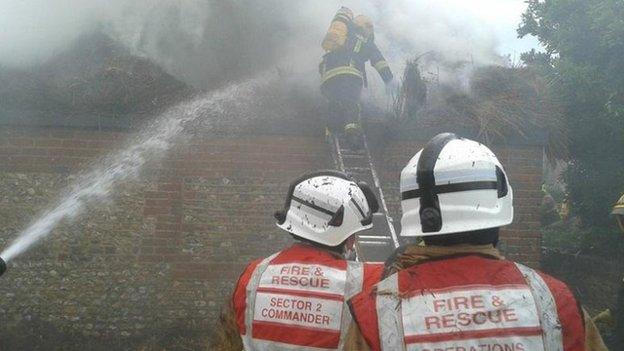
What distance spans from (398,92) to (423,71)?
135 cm

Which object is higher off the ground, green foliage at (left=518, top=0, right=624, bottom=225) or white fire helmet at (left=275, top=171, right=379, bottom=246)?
green foliage at (left=518, top=0, right=624, bottom=225)

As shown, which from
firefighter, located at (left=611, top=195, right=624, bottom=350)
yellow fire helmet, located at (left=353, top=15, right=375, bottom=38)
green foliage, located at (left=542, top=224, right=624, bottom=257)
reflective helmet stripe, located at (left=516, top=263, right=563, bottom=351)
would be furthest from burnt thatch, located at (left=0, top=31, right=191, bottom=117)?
green foliage, located at (left=542, top=224, right=624, bottom=257)

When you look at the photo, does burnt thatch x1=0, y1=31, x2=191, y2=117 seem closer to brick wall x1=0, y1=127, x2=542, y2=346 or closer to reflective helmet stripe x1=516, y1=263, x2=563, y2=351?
brick wall x1=0, y1=127, x2=542, y2=346

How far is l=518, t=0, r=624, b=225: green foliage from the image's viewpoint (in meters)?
8.54

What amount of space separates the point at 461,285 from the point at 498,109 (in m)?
5.95

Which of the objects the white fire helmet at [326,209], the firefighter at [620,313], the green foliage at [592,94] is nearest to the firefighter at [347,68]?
the firefighter at [620,313]

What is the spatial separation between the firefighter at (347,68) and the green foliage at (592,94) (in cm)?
323

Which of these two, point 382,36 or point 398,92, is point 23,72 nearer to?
point 398,92

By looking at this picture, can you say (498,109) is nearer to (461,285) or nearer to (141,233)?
(141,233)

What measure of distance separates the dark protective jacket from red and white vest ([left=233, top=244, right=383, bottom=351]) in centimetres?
420

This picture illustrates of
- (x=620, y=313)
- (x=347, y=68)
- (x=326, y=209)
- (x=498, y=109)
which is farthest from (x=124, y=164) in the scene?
(x=620, y=313)

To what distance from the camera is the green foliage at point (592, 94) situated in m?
8.54

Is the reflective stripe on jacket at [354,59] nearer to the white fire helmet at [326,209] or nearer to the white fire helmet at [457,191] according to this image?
the white fire helmet at [326,209]

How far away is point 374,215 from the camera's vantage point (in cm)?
573
